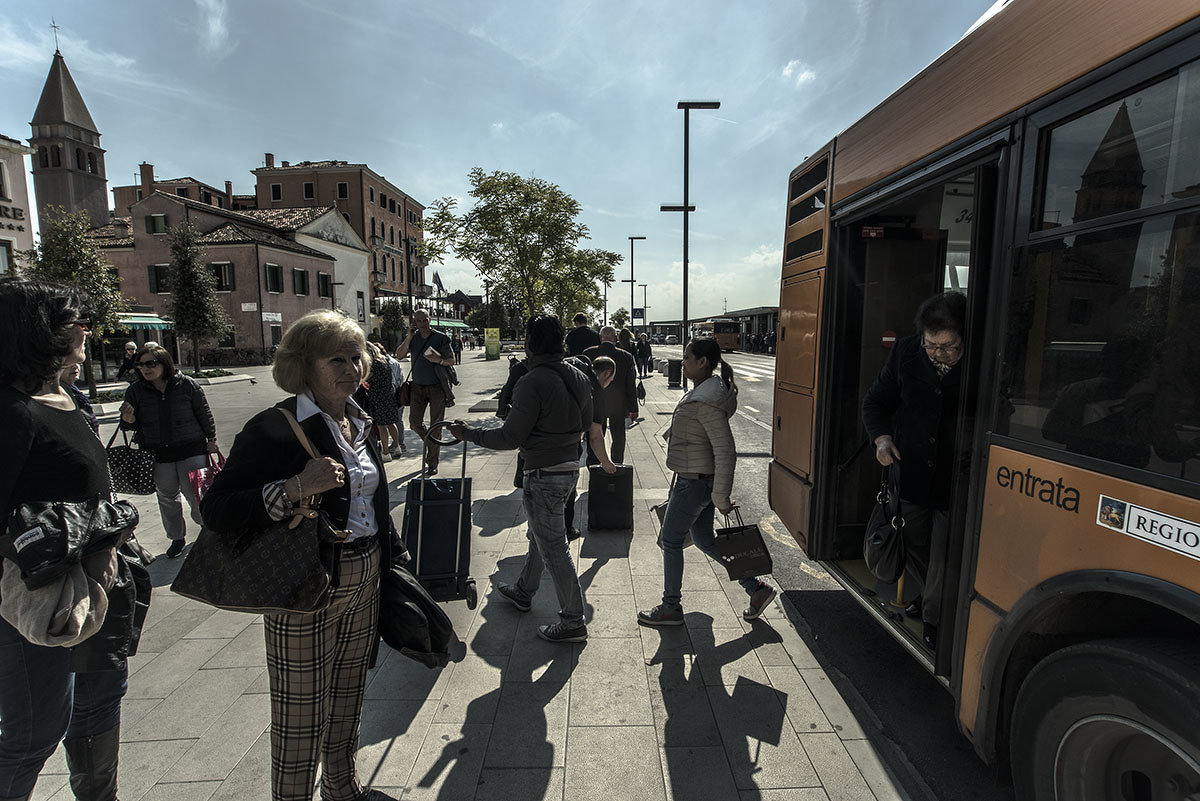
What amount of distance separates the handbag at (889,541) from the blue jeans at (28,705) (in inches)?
132

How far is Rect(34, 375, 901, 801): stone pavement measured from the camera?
2531 mm

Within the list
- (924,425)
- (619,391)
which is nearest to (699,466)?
(924,425)

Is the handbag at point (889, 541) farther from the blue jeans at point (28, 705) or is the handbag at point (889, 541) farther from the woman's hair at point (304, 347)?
the blue jeans at point (28, 705)

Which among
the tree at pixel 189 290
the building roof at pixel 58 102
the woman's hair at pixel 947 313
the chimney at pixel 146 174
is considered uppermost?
the building roof at pixel 58 102

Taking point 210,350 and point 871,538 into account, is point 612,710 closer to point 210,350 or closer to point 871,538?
point 871,538

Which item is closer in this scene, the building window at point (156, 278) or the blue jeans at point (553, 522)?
the blue jeans at point (553, 522)

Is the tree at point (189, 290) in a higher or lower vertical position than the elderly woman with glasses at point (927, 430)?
higher

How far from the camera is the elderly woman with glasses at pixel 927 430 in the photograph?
2.97 m

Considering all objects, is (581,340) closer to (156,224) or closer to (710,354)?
(710,354)

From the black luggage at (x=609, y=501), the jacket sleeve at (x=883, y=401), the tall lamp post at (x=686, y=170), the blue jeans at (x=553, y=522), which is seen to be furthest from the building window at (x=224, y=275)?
the jacket sleeve at (x=883, y=401)

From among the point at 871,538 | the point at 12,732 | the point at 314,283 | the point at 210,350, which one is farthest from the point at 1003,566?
the point at 314,283

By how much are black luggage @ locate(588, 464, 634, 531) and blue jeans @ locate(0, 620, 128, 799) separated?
4.05 meters

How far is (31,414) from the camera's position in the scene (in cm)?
176

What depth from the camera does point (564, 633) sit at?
3.65 m
